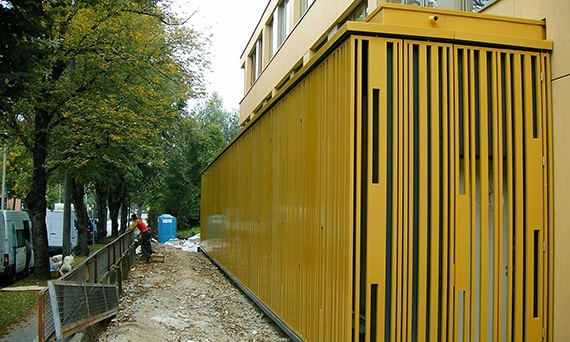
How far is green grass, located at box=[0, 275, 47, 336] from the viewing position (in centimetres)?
1216

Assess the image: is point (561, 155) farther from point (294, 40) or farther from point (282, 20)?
point (282, 20)

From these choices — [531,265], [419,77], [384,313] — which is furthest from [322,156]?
[531,265]

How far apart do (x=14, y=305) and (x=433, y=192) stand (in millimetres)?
12301

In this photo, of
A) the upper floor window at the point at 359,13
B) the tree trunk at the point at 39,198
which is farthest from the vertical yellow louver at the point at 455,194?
the tree trunk at the point at 39,198

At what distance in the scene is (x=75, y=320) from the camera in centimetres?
672

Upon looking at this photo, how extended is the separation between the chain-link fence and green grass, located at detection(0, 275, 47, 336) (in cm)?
338

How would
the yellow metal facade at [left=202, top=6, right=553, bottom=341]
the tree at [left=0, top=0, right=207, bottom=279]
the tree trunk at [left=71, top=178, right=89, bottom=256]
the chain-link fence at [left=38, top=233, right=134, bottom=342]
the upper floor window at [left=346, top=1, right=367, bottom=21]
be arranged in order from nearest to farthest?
1. the yellow metal facade at [left=202, top=6, right=553, bottom=341]
2. the chain-link fence at [left=38, top=233, right=134, bottom=342]
3. the upper floor window at [left=346, top=1, right=367, bottom=21]
4. the tree at [left=0, top=0, right=207, bottom=279]
5. the tree trunk at [left=71, top=178, right=89, bottom=256]

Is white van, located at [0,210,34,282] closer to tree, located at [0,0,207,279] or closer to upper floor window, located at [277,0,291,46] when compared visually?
tree, located at [0,0,207,279]

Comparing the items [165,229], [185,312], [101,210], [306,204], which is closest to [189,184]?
[165,229]

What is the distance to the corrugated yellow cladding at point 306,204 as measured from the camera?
530 cm

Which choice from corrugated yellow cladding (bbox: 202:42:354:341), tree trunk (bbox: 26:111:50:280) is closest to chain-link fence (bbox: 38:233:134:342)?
corrugated yellow cladding (bbox: 202:42:354:341)

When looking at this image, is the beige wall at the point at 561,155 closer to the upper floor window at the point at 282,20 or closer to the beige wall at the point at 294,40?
the beige wall at the point at 294,40

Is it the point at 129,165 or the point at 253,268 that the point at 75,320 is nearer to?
the point at 253,268

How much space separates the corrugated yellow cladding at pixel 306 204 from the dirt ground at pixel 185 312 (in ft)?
1.64
